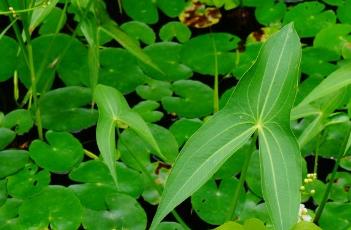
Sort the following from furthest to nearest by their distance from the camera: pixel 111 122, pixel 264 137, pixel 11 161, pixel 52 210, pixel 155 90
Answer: pixel 155 90 → pixel 11 161 → pixel 52 210 → pixel 111 122 → pixel 264 137

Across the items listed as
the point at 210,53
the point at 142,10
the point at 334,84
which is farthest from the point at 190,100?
the point at 334,84

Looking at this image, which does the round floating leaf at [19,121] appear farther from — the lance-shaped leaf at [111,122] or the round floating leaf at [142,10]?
the round floating leaf at [142,10]

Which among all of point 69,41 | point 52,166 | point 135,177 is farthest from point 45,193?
point 69,41

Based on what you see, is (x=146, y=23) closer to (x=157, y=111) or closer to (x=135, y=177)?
(x=157, y=111)

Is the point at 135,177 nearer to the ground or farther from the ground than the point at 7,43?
nearer to the ground

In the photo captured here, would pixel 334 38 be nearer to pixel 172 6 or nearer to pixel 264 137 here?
pixel 172 6

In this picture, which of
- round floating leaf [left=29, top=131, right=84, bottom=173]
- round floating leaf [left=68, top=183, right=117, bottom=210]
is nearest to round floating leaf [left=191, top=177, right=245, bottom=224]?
round floating leaf [left=68, top=183, right=117, bottom=210]
